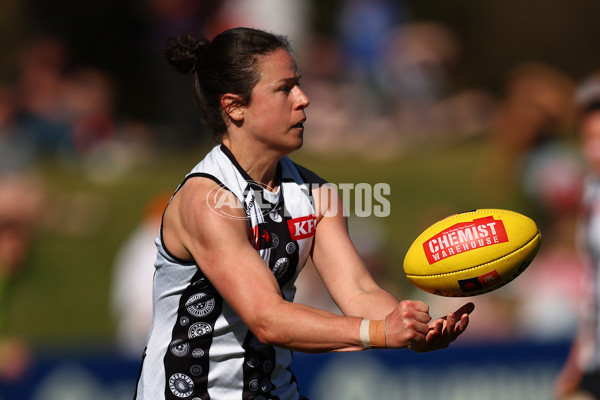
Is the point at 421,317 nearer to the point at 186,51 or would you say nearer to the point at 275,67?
the point at 275,67

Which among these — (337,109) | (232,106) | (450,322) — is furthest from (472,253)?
(337,109)

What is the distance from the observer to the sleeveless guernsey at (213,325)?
371cm

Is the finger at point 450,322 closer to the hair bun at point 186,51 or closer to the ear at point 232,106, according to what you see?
the ear at point 232,106

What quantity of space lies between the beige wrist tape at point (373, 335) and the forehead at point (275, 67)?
1080 mm

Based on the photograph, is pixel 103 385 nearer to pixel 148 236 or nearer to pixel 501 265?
pixel 148 236

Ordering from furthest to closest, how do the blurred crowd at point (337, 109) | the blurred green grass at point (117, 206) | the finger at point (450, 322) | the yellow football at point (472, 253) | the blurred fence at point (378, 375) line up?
the blurred green grass at point (117, 206) → the blurred crowd at point (337, 109) → the blurred fence at point (378, 375) → the yellow football at point (472, 253) → the finger at point (450, 322)

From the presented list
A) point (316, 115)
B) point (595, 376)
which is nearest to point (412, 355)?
point (595, 376)

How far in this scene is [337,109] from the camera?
36.4 feet

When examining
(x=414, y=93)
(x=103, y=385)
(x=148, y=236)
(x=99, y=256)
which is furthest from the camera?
(x=414, y=93)

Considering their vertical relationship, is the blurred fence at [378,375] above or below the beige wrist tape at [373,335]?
below

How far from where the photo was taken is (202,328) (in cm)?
372

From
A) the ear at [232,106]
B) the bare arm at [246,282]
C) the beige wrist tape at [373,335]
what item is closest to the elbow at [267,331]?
the bare arm at [246,282]

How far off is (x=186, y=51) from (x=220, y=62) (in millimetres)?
173

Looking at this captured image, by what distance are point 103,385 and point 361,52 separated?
19.1 ft
